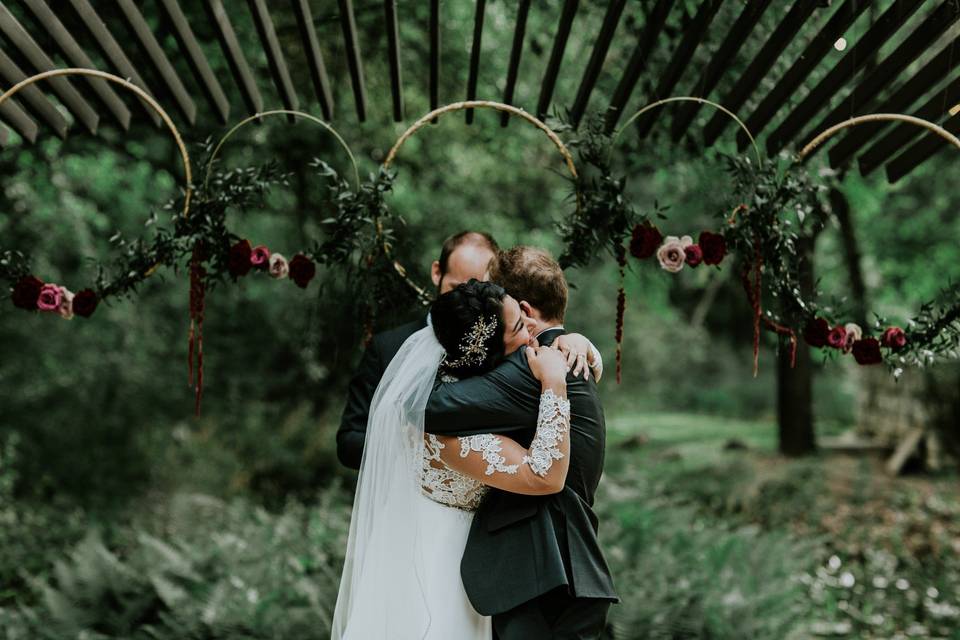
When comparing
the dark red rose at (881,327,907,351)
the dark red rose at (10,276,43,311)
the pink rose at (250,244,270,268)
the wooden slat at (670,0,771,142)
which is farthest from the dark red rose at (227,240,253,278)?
the dark red rose at (881,327,907,351)

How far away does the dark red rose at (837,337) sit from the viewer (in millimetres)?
3676

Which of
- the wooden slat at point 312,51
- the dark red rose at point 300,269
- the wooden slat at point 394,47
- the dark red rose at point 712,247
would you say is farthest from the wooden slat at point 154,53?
the dark red rose at point 712,247

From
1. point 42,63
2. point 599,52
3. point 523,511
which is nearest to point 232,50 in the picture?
point 42,63

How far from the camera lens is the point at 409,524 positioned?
9.00ft

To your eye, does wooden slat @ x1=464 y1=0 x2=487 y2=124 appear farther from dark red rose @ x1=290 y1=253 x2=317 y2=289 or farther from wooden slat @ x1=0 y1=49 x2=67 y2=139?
wooden slat @ x1=0 y1=49 x2=67 y2=139

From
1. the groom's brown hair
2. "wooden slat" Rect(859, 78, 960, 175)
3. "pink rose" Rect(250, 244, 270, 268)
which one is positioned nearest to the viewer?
the groom's brown hair

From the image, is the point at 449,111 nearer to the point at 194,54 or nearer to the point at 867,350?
the point at 194,54

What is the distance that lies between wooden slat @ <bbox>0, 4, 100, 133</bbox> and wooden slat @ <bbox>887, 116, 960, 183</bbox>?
367cm

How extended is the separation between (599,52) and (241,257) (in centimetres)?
172

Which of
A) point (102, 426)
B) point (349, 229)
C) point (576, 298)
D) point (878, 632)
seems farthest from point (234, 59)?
point (576, 298)

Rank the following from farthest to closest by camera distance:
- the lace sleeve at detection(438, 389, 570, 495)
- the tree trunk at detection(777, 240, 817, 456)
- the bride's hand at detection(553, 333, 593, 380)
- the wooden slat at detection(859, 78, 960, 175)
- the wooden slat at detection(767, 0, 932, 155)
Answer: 1. the tree trunk at detection(777, 240, 817, 456)
2. the wooden slat at detection(859, 78, 960, 175)
3. the wooden slat at detection(767, 0, 932, 155)
4. the bride's hand at detection(553, 333, 593, 380)
5. the lace sleeve at detection(438, 389, 570, 495)

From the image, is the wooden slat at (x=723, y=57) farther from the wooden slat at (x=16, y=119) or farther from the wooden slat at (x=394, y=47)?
the wooden slat at (x=16, y=119)

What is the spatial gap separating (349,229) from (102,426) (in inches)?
255

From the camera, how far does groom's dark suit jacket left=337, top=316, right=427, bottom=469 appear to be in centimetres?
309
